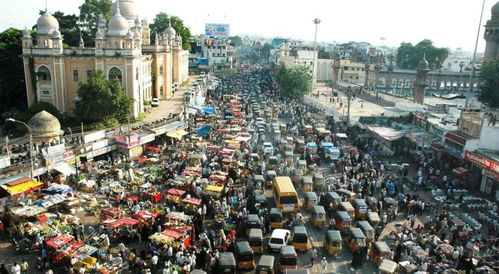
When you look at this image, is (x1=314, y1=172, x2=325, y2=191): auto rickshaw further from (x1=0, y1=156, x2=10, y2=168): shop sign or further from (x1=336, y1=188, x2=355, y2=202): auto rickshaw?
(x1=0, y1=156, x2=10, y2=168): shop sign

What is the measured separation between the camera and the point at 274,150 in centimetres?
3350

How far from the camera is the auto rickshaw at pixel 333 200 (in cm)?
2223

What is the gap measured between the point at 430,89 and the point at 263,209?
69399mm

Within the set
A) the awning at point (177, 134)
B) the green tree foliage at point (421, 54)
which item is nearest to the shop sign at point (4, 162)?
the awning at point (177, 134)

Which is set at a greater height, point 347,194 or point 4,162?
point 4,162

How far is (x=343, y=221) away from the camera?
65.2 feet

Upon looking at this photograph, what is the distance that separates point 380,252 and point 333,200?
5.46 metres

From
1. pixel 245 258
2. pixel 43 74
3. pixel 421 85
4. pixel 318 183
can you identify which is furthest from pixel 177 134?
pixel 421 85

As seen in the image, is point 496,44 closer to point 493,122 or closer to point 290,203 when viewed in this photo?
point 493,122

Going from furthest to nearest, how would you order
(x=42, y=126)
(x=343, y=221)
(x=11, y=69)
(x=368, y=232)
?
1. (x=11, y=69)
2. (x=42, y=126)
3. (x=343, y=221)
4. (x=368, y=232)

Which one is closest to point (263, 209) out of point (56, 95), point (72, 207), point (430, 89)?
point (72, 207)

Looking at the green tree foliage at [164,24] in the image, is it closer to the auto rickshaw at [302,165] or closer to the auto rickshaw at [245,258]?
the auto rickshaw at [302,165]

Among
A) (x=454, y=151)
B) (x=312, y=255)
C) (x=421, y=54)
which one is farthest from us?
(x=421, y=54)

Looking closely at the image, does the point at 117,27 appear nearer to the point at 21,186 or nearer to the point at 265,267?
the point at 21,186
